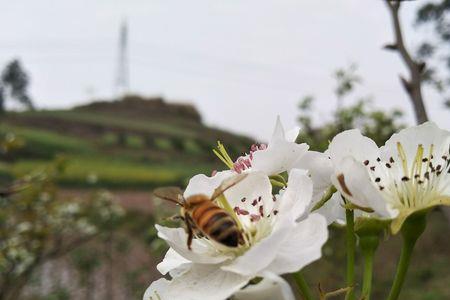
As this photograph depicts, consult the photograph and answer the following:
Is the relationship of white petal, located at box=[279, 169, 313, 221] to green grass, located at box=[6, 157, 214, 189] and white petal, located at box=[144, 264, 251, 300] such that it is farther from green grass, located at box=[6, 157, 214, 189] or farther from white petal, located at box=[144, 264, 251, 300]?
green grass, located at box=[6, 157, 214, 189]

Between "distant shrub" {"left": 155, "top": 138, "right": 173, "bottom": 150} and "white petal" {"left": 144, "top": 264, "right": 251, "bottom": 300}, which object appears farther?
"distant shrub" {"left": 155, "top": 138, "right": 173, "bottom": 150}

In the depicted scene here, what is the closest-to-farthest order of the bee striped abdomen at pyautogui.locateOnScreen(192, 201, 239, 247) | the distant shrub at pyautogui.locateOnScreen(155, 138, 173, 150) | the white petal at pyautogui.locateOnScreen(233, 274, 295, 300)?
the white petal at pyautogui.locateOnScreen(233, 274, 295, 300), the bee striped abdomen at pyautogui.locateOnScreen(192, 201, 239, 247), the distant shrub at pyautogui.locateOnScreen(155, 138, 173, 150)

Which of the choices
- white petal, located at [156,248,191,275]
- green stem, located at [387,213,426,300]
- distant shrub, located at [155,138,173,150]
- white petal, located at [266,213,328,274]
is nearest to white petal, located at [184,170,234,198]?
white petal, located at [156,248,191,275]

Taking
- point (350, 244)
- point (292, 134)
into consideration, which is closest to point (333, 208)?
point (350, 244)

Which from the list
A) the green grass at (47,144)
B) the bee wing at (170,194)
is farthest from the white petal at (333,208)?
the green grass at (47,144)

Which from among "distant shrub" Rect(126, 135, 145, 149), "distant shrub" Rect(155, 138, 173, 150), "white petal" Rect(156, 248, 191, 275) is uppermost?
"white petal" Rect(156, 248, 191, 275)

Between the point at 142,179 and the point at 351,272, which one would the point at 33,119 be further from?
the point at 351,272

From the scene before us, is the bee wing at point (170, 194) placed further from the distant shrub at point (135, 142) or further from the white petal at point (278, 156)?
the distant shrub at point (135, 142)
